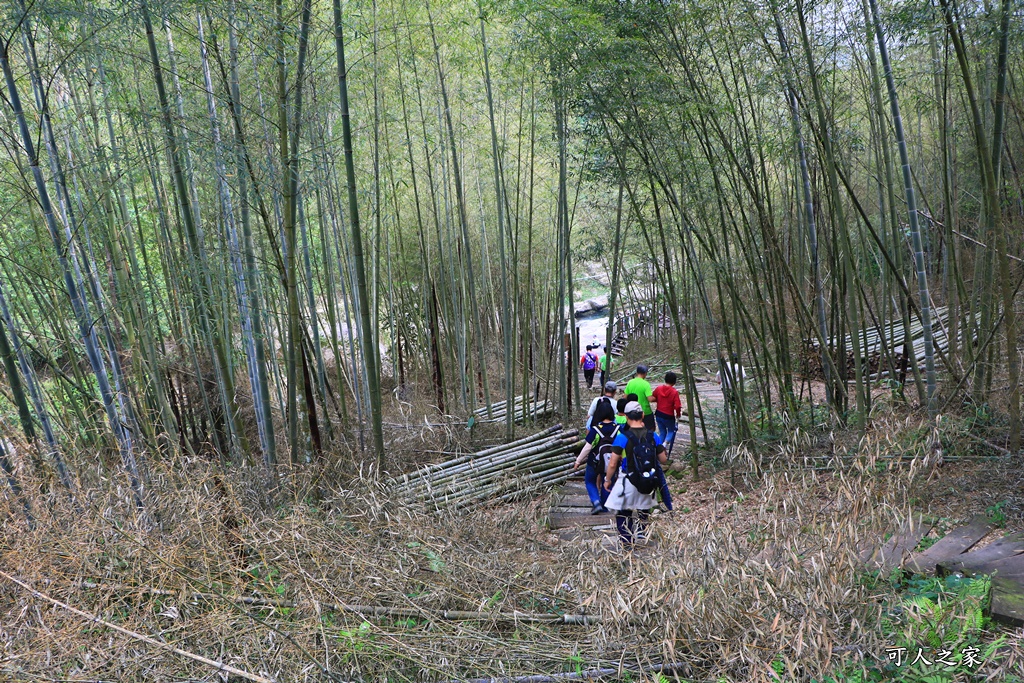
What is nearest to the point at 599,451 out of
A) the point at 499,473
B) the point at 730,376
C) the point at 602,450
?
the point at 602,450

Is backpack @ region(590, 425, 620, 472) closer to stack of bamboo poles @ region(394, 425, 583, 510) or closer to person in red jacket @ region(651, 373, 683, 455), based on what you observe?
stack of bamboo poles @ region(394, 425, 583, 510)

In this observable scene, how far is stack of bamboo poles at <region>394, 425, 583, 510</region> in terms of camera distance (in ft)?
15.2

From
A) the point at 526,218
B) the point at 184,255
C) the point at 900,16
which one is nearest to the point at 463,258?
the point at 526,218

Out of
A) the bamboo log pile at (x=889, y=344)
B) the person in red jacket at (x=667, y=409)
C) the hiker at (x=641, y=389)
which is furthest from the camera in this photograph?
the bamboo log pile at (x=889, y=344)


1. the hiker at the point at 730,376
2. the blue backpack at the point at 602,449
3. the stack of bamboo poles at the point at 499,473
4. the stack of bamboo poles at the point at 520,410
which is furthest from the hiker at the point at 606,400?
the stack of bamboo poles at the point at 520,410

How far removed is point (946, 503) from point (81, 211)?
212 inches

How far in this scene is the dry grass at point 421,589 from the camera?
2.49 metres

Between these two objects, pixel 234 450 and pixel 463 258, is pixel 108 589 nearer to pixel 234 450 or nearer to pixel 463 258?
pixel 234 450

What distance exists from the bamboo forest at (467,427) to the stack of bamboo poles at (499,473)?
3 centimetres

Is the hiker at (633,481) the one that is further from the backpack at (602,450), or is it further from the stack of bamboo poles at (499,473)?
the stack of bamboo poles at (499,473)

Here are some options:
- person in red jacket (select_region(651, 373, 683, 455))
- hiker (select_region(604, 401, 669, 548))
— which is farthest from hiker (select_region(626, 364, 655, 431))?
hiker (select_region(604, 401, 669, 548))

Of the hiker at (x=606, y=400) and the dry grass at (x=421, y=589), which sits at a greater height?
the hiker at (x=606, y=400)

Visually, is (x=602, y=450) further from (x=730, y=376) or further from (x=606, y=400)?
(x=730, y=376)

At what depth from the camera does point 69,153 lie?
525 centimetres
